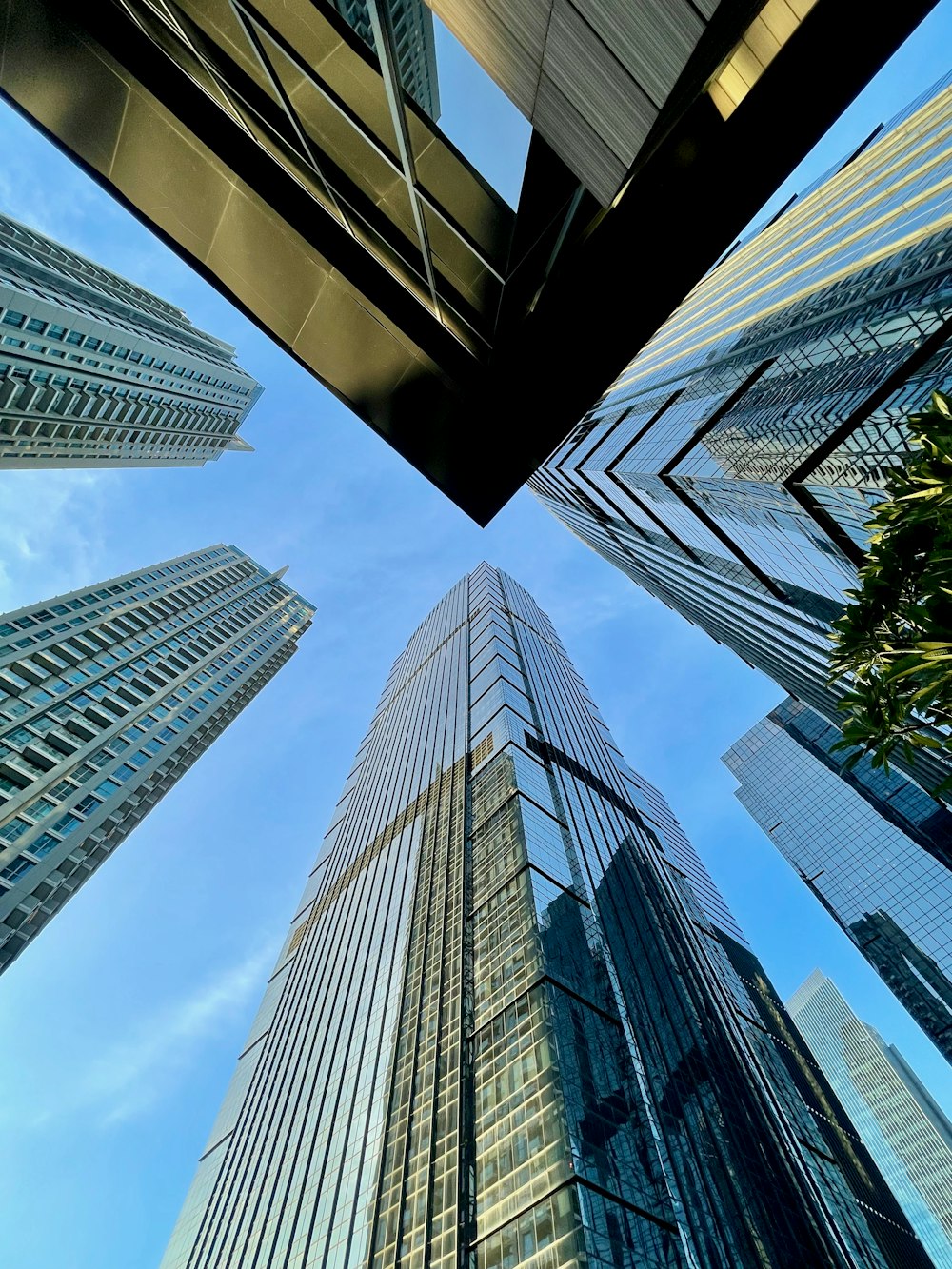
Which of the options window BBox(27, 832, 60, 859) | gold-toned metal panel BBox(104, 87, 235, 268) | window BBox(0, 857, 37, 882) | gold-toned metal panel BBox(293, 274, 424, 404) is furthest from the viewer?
window BBox(27, 832, 60, 859)

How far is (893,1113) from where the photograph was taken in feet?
382

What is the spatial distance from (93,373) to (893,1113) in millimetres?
169374

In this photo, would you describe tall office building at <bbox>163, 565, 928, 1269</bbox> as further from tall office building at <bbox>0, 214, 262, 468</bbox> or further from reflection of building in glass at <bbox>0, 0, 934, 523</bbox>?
tall office building at <bbox>0, 214, 262, 468</bbox>

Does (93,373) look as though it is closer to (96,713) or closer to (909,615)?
(96,713)

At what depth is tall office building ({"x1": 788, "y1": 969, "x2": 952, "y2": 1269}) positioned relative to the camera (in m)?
102

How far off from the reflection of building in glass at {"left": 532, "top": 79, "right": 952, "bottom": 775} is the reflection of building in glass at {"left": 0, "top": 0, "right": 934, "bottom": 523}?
14631mm

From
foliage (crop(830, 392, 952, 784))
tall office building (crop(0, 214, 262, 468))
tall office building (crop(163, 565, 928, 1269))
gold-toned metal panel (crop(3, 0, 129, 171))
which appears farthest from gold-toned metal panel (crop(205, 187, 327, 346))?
tall office building (crop(0, 214, 262, 468))

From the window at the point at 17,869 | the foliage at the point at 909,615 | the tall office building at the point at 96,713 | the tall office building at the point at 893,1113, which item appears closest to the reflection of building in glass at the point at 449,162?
the foliage at the point at 909,615

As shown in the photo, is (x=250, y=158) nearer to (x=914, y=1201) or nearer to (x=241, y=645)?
(x=241, y=645)

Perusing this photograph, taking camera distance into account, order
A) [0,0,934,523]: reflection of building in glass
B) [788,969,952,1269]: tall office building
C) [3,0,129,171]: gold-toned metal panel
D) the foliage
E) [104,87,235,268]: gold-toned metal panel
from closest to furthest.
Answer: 1. the foliage
2. [0,0,934,523]: reflection of building in glass
3. [3,0,129,171]: gold-toned metal panel
4. [104,87,235,268]: gold-toned metal panel
5. [788,969,952,1269]: tall office building

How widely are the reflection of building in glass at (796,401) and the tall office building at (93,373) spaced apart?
41386mm

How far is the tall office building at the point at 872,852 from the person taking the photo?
7869 cm

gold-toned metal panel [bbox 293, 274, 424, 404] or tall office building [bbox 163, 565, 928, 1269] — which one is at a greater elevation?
gold-toned metal panel [bbox 293, 274, 424, 404]

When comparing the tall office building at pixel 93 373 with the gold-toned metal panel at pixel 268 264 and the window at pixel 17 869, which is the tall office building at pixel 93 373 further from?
the gold-toned metal panel at pixel 268 264
